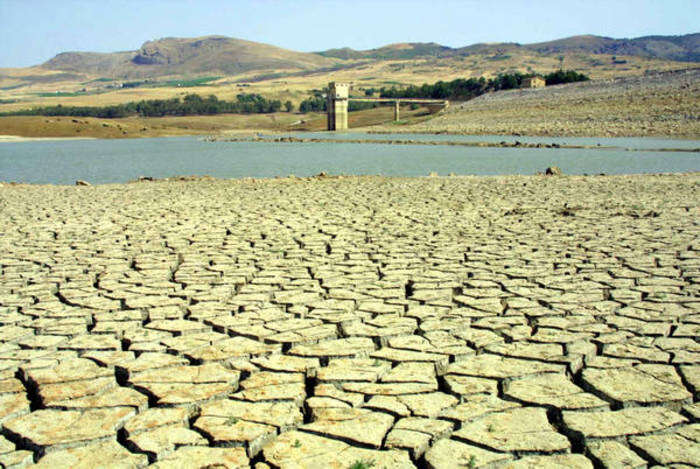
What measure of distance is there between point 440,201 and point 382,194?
153cm

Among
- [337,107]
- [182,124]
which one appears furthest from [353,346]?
[182,124]

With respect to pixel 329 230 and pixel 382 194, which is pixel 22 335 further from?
pixel 382 194

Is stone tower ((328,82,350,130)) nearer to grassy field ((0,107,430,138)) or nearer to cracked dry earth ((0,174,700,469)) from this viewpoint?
grassy field ((0,107,430,138))

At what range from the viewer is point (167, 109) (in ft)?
303

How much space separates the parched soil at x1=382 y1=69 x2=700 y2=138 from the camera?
37844mm

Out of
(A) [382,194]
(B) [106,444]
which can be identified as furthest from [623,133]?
(B) [106,444]

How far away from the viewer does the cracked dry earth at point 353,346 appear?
2758mm

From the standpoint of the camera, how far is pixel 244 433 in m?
2.82

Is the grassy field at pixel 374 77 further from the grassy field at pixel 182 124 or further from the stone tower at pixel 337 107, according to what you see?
the stone tower at pixel 337 107

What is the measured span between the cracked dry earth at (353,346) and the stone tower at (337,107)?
6311 cm

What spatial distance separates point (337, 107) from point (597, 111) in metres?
31.8

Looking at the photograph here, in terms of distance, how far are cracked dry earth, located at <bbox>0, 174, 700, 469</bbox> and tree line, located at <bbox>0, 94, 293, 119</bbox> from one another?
3424 inches

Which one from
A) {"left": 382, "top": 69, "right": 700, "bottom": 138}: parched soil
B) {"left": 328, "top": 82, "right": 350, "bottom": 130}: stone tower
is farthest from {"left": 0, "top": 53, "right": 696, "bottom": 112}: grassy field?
{"left": 382, "top": 69, "right": 700, "bottom": 138}: parched soil

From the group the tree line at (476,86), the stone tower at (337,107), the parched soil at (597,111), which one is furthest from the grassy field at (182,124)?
the parched soil at (597,111)
